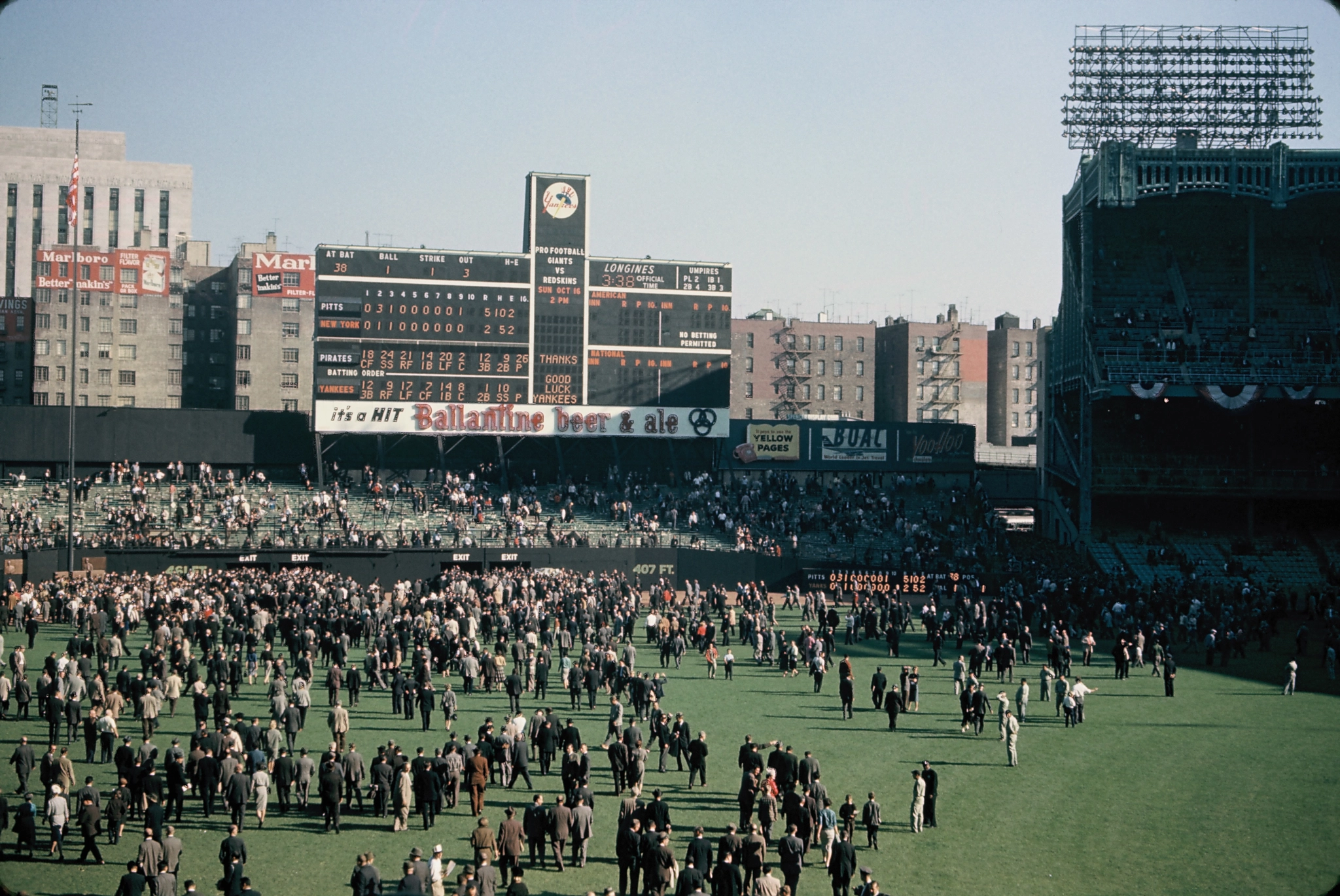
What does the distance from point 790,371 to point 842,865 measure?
8934 cm

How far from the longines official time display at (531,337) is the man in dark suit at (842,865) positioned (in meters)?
44.4

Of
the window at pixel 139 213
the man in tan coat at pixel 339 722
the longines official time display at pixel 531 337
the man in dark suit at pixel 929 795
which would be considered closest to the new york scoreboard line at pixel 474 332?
the longines official time display at pixel 531 337

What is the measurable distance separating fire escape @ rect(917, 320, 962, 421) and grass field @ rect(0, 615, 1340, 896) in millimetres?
72382

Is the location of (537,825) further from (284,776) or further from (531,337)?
(531,337)

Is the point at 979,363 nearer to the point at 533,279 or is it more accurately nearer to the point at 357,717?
the point at 533,279

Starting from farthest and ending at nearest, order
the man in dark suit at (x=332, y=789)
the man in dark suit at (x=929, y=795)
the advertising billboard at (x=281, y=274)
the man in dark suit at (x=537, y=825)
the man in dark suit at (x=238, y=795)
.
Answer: the advertising billboard at (x=281, y=274) < the man in dark suit at (x=929, y=795) < the man in dark suit at (x=332, y=789) < the man in dark suit at (x=238, y=795) < the man in dark suit at (x=537, y=825)

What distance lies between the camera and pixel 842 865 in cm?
1700

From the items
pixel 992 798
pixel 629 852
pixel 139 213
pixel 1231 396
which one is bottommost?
pixel 992 798

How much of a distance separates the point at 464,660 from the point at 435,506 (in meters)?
28.4

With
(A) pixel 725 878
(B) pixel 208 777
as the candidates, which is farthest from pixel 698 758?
(B) pixel 208 777

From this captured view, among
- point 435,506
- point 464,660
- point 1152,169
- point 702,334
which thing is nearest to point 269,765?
point 464,660

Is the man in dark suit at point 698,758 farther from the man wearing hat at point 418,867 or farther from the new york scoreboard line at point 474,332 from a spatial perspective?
the new york scoreboard line at point 474,332

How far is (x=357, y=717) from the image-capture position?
1104 inches

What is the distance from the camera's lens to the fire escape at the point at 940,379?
344 ft
